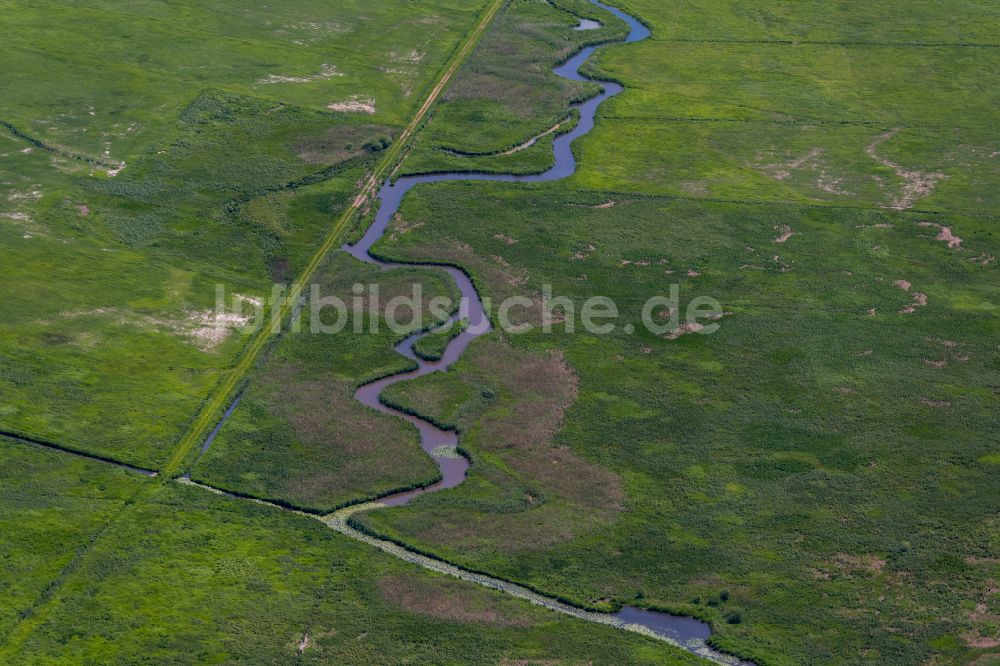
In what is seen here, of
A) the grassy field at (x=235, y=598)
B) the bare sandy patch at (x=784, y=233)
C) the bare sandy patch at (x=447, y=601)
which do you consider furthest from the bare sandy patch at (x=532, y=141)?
the bare sandy patch at (x=447, y=601)

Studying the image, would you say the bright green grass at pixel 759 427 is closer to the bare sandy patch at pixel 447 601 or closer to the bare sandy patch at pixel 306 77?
the bare sandy patch at pixel 447 601

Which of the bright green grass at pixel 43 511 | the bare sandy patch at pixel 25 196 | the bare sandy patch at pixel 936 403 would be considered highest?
the bare sandy patch at pixel 25 196

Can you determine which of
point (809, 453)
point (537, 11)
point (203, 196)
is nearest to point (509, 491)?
point (809, 453)

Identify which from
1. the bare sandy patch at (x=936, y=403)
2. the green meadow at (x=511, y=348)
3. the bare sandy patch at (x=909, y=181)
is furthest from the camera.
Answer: the bare sandy patch at (x=909, y=181)

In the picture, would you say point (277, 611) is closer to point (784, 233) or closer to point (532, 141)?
point (784, 233)

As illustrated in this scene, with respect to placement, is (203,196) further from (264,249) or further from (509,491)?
(509,491)

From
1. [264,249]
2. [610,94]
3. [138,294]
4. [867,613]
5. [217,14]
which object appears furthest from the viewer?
[217,14]
